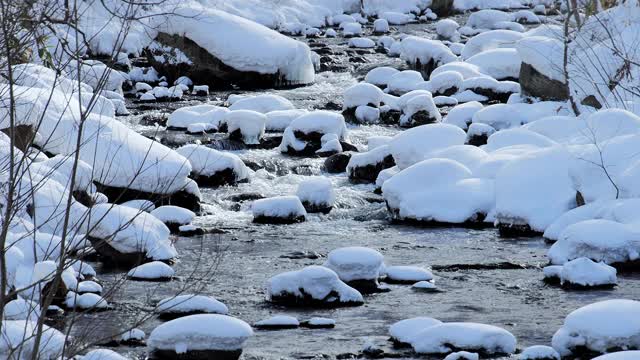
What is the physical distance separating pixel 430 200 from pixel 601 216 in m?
1.78

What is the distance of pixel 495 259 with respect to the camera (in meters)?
9.56

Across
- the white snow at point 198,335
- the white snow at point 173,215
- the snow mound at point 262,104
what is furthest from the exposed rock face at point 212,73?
the white snow at point 198,335

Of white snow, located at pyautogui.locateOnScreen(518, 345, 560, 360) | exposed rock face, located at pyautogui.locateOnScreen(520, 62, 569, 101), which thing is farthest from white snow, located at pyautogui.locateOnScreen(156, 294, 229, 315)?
exposed rock face, located at pyautogui.locateOnScreen(520, 62, 569, 101)

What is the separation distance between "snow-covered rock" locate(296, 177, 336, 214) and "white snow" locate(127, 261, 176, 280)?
288cm

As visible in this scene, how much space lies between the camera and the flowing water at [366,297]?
739 cm

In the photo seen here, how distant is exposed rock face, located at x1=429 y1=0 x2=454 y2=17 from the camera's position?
30.6 m

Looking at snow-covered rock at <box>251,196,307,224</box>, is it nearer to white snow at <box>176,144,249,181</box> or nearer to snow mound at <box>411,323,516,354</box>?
white snow at <box>176,144,249,181</box>

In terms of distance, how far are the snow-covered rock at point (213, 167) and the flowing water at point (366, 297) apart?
0.22 meters

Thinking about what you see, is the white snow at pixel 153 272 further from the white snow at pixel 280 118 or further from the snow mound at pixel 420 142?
the white snow at pixel 280 118

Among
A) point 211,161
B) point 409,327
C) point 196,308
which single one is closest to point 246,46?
point 211,161

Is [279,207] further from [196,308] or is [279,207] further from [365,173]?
[196,308]

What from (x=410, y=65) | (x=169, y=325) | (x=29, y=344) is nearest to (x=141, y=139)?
(x=169, y=325)

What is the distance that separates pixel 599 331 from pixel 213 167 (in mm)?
6568

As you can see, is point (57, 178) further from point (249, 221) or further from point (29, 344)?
point (29, 344)
